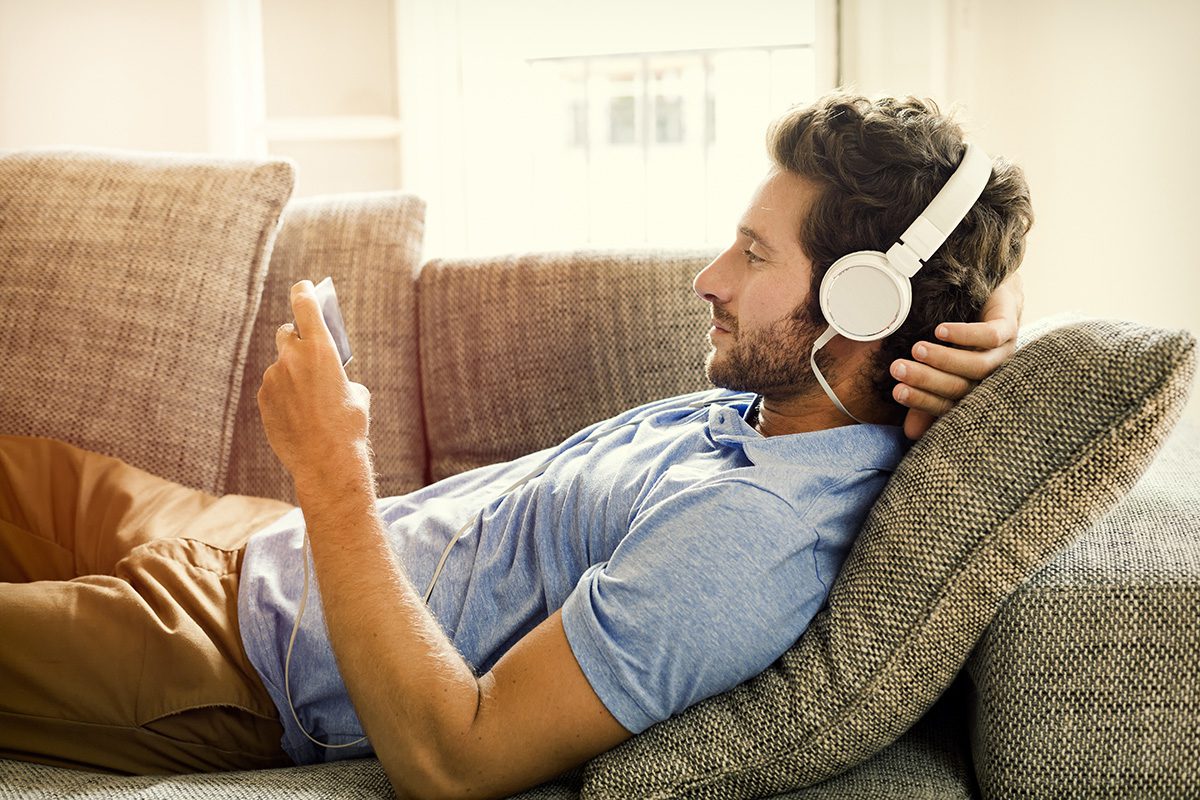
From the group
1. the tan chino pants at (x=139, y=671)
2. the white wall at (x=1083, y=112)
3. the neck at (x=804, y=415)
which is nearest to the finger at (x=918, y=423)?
the neck at (x=804, y=415)

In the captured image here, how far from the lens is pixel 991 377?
3.14 feet

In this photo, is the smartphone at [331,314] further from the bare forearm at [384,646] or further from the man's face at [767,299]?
the man's face at [767,299]

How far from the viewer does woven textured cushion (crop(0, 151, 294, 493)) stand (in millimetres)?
1546

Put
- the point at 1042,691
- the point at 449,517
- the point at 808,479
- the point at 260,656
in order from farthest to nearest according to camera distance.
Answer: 1. the point at 449,517
2. the point at 260,656
3. the point at 808,479
4. the point at 1042,691

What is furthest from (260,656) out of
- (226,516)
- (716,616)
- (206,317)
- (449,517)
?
(206,317)

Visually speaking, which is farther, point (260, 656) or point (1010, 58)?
point (1010, 58)

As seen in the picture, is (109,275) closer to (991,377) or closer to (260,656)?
(260,656)

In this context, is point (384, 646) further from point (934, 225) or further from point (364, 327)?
point (364, 327)

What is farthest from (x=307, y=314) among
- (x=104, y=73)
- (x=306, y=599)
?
(x=104, y=73)

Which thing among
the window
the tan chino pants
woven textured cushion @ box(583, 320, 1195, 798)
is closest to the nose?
woven textured cushion @ box(583, 320, 1195, 798)

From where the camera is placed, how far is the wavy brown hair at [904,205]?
1087 mm

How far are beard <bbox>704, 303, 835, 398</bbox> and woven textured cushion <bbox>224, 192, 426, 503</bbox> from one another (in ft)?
2.16

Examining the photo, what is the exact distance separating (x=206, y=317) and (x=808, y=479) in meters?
1.01

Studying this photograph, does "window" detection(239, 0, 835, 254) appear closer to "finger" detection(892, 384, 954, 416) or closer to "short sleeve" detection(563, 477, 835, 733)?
"finger" detection(892, 384, 954, 416)
